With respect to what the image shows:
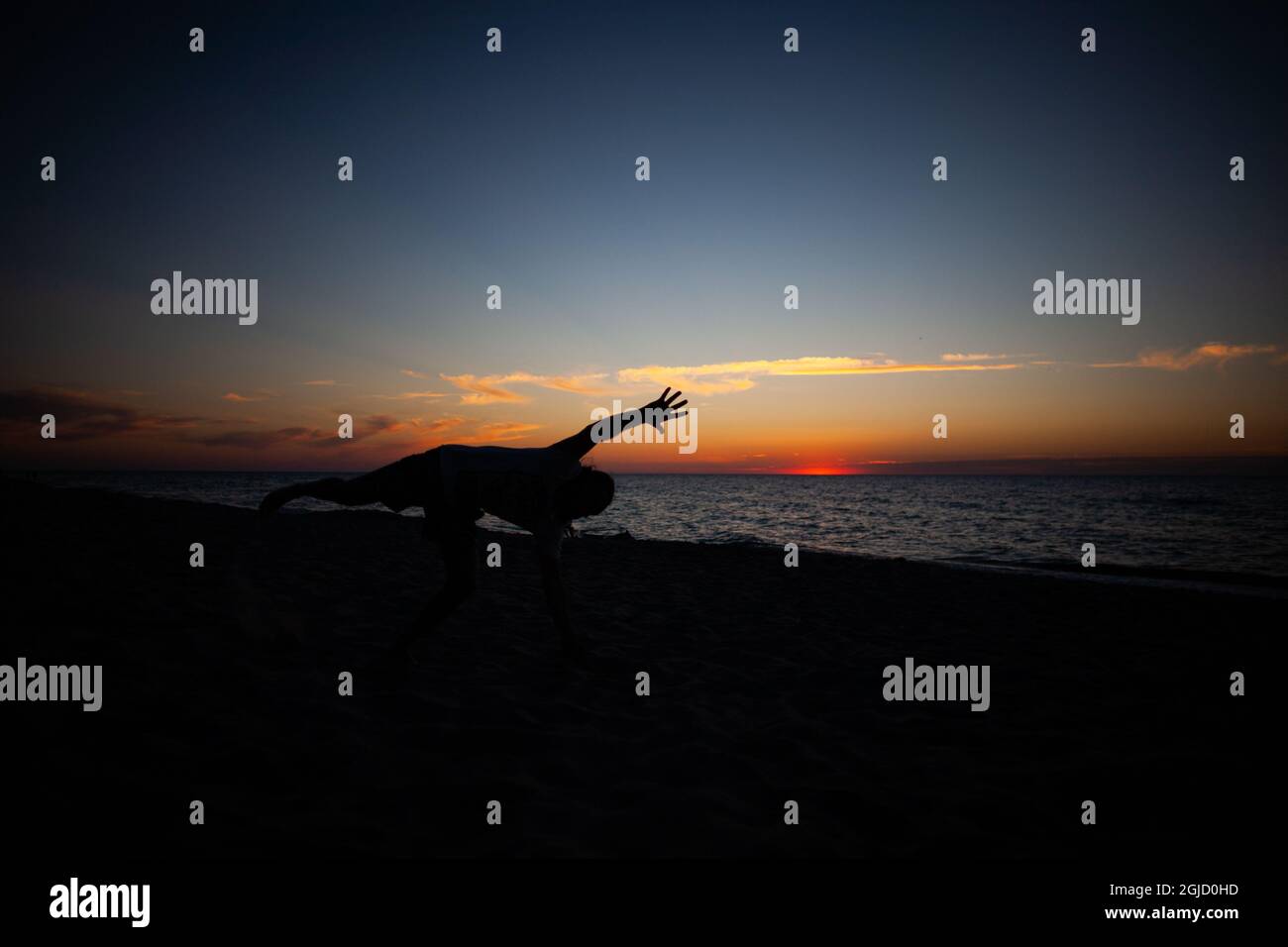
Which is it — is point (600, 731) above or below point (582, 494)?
below

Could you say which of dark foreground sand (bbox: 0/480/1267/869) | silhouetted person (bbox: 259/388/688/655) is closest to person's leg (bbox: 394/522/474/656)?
silhouetted person (bbox: 259/388/688/655)

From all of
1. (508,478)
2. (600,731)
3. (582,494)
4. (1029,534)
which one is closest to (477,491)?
(508,478)

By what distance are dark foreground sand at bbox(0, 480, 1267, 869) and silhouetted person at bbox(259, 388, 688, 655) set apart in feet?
3.09

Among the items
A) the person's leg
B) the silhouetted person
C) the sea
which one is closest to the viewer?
the silhouetted person

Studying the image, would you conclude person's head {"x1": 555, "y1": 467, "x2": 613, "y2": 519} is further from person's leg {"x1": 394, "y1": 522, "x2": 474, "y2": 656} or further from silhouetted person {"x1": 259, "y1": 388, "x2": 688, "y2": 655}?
person's leg {"x1": 394, "y1": 522, "x2": 474, "y2": 656}

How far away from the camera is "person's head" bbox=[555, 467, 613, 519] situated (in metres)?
5.02

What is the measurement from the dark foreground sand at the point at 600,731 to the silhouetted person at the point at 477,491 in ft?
3.09

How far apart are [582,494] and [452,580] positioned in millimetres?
A: 1336

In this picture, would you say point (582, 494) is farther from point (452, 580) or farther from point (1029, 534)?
point (1029, 534)

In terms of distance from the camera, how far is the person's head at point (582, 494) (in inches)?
198

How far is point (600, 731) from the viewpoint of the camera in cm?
436

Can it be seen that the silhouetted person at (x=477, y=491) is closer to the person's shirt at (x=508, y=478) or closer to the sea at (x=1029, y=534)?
the person's shirt at (x=508, y=478)

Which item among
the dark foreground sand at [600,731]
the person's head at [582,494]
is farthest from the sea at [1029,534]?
the person's head at [582,494]
